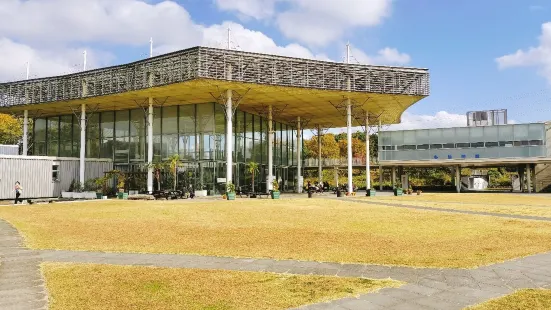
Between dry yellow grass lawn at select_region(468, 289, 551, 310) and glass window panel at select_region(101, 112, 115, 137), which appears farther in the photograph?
glass window panel at select_region(101, 112, 115, 137)

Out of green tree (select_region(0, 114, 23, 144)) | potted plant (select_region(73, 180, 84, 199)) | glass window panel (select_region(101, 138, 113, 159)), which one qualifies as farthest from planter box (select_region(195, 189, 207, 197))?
green tree (select_region(0, 114, 23, 144))

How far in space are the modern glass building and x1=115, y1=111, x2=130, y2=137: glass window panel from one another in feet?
0.36

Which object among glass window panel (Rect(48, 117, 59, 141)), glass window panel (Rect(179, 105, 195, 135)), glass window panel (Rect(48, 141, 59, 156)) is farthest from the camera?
glass window panel (Rect(48, 117, 59, 141))

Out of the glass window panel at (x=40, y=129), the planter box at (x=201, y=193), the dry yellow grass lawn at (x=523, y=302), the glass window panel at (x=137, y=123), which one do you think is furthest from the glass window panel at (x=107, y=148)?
the dry yellow grass lawn at (x=523, y=302)

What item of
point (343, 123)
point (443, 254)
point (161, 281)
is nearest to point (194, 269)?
point (161, 281)

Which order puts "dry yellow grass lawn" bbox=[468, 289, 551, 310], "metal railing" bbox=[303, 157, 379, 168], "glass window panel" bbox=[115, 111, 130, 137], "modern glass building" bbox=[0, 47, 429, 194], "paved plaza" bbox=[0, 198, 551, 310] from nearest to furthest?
1. "dry yellow grass lawn" bbox=[468, 289, 551, 310]
2. "paved plaza" bbox=[0, 198, 551, 310]
3. "modern glass building" bbox=[0, 47, 429, 194]
4. "glass window panel" bbox=[115, 111, 130, 137]
5. "metal railing" bbox=[303, 157, 379, 168]

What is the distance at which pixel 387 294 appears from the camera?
6.79 m

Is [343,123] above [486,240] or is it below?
above

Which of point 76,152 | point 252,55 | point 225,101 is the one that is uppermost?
point 252,55

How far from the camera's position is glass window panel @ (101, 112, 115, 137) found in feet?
153

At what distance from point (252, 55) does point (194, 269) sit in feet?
90.2

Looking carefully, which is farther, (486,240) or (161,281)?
(486,240)

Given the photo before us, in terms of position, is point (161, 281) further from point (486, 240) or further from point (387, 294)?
point (486, 240)

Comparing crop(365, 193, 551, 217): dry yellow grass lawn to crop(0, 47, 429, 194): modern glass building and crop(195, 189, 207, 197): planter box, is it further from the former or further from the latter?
crop(195, 189, 207, 197): planter box
